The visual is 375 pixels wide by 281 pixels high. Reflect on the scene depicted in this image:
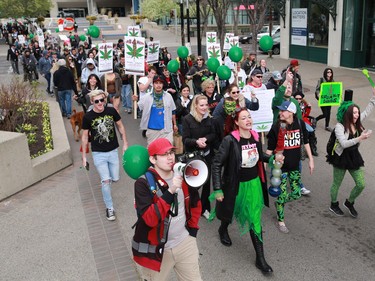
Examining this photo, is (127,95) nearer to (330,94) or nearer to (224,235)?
(330,94)

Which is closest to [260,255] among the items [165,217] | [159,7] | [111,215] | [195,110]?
[165,217]

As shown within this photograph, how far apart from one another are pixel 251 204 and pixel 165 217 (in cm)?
167

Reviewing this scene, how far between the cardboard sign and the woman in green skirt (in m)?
4.77

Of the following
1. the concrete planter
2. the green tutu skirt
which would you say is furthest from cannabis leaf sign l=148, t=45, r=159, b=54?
the green tutu skirt

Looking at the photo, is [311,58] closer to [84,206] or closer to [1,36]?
[84,206]

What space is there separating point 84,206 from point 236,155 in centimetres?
315

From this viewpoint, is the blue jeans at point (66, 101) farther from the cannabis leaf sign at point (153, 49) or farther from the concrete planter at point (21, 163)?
the concrete planter at point (21, 163)

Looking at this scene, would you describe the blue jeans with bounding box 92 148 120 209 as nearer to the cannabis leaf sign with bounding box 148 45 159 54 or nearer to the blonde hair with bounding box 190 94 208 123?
the blonde hair with bounding box 190 94 208 123

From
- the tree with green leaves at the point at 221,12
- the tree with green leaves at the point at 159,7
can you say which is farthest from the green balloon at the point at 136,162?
the tree with green leaves at the point at 159,7

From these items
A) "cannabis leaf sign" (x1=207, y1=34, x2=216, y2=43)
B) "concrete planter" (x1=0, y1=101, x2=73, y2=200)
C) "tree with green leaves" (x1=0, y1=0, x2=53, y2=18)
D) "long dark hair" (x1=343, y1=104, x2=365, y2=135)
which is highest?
"tree with green leaves" (x1=0, y1=0, x2=53, y2=18)

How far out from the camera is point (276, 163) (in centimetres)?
507

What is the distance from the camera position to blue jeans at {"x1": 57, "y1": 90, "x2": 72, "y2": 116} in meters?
12.0

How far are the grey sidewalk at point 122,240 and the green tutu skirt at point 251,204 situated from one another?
1.80 feet

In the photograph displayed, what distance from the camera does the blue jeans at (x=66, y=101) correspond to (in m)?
12.0
